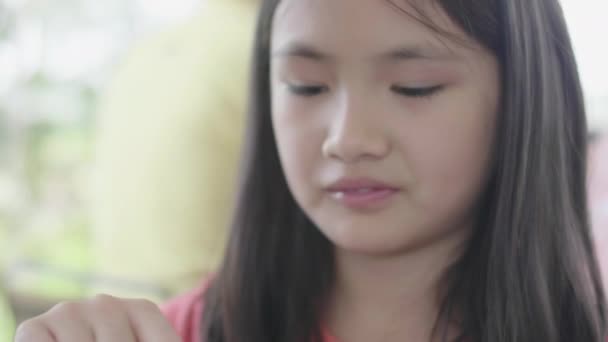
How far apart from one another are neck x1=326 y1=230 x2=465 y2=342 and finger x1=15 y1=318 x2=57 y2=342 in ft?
1.03

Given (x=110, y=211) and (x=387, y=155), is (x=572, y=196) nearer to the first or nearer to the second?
(x=387, y=155)

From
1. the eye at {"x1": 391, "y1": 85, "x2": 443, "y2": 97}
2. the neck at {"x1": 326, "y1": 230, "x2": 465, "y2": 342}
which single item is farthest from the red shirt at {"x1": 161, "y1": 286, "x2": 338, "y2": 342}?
the eye at {"x1": 391, "y1": 85, "x2": 443, "y2": 97}

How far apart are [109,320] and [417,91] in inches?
13.2

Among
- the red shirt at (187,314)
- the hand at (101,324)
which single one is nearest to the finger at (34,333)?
the hand at (101,324)

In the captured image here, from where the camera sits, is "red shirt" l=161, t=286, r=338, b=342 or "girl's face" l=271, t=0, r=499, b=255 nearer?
"girl's face" l=271, t=0, r=499, b=255

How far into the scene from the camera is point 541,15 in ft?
2.46

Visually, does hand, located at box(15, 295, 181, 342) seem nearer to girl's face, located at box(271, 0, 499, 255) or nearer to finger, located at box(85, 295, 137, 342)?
finger, located at box(85, 295, 137, 342)

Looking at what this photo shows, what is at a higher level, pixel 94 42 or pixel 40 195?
pixel 94 42

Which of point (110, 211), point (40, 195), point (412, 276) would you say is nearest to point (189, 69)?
point (110, 211)

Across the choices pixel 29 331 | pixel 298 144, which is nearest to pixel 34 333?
pixel 29 331

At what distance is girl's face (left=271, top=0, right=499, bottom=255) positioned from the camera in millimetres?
690

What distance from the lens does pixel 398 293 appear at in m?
0.81

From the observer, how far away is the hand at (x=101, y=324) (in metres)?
0.67

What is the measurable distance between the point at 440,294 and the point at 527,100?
0.22 m
